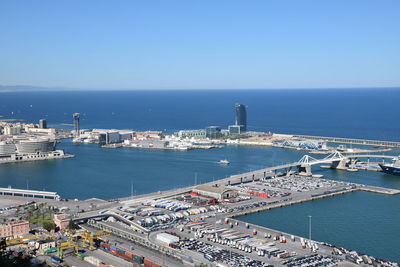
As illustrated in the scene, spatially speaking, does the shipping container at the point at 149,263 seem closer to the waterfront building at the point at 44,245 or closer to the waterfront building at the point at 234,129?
the waterfront building at the point at 44,245

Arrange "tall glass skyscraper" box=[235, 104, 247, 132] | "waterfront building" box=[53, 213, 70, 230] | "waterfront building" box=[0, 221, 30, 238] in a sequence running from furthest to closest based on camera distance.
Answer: "tall glass skyscraper" box=[235, 104, 247, 132] → "waterfront building" box=[53, 213, 70, 230] → "waterfront building" box=[0, 221, 30, 238]

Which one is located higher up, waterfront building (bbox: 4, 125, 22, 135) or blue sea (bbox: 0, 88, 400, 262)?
waterfront building (bbox: 4, 125, 22, 135)

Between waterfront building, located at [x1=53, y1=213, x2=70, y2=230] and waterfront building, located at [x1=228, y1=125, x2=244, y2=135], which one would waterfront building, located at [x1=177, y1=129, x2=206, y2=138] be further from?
waterfront building, located at [x1=53, y1=213, x2=70, y2=230]

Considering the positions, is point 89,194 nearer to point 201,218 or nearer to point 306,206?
point 201,218

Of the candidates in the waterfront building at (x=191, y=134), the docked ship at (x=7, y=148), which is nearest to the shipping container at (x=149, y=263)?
the docked ship at (x=7, y=148)

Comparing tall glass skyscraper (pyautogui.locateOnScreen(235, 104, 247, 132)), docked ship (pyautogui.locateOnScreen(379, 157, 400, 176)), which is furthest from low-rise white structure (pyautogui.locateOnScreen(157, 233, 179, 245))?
tall glass skyscraper (pyautogui.locateOnScreen(235, 104, 247, 132))

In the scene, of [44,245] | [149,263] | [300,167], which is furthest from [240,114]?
[149,263]

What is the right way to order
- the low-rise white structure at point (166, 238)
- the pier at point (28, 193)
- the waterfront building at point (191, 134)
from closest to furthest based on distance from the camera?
the low-rise white structure at point (166, 238) → the pier at point (28, 193) → the waterfront building at point (191, 134)

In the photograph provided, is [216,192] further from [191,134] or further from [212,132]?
[212,132]
